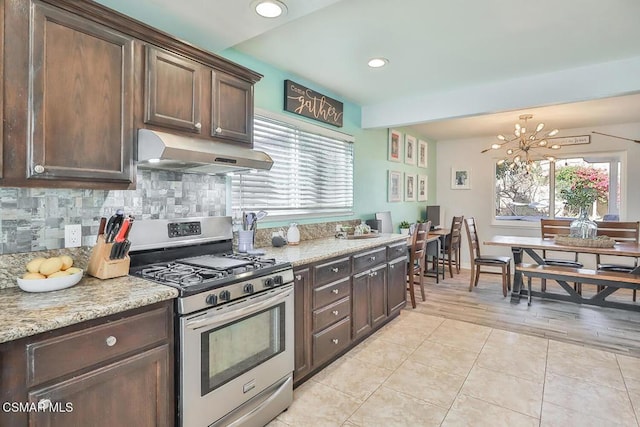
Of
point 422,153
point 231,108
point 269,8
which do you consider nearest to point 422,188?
point 422,153

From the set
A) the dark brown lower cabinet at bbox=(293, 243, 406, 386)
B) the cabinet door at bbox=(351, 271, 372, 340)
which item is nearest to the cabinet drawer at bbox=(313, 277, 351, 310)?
the dark brown lower cabinet at bbox=(293, 243, 406, 386)

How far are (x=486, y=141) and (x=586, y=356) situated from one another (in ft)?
14.4

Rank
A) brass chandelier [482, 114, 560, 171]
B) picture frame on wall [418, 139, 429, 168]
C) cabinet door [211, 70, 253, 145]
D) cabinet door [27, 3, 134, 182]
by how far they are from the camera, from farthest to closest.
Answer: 1. picture frame on wall [418, 139, 429, 168]
2. brass chandelier [482, 114, 560, 171]
3. cabinet door [211, 70, 253, 145]
4. cabinet door [27, 3, 134, 182]

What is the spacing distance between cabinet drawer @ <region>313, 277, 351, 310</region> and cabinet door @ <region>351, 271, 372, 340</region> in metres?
0.13

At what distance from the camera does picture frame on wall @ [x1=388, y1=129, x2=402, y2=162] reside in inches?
196

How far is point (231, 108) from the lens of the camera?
7.41 ft

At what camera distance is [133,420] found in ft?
4.57

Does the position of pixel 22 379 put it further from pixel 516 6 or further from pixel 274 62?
pixel 516 6

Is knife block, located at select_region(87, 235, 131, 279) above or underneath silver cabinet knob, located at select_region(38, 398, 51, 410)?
above

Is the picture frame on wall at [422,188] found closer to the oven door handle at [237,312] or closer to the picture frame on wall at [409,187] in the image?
the picture frame on wall at [409,187]

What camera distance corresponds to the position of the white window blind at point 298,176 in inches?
114

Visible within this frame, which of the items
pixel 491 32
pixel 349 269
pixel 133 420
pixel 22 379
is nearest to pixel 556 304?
pixel 349 269

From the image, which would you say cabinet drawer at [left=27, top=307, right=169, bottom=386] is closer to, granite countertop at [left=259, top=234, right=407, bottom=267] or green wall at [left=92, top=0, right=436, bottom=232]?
granite countertop at [left=259, top=234, right=407, bottom=267]

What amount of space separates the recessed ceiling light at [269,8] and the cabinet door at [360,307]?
6.59 ft
